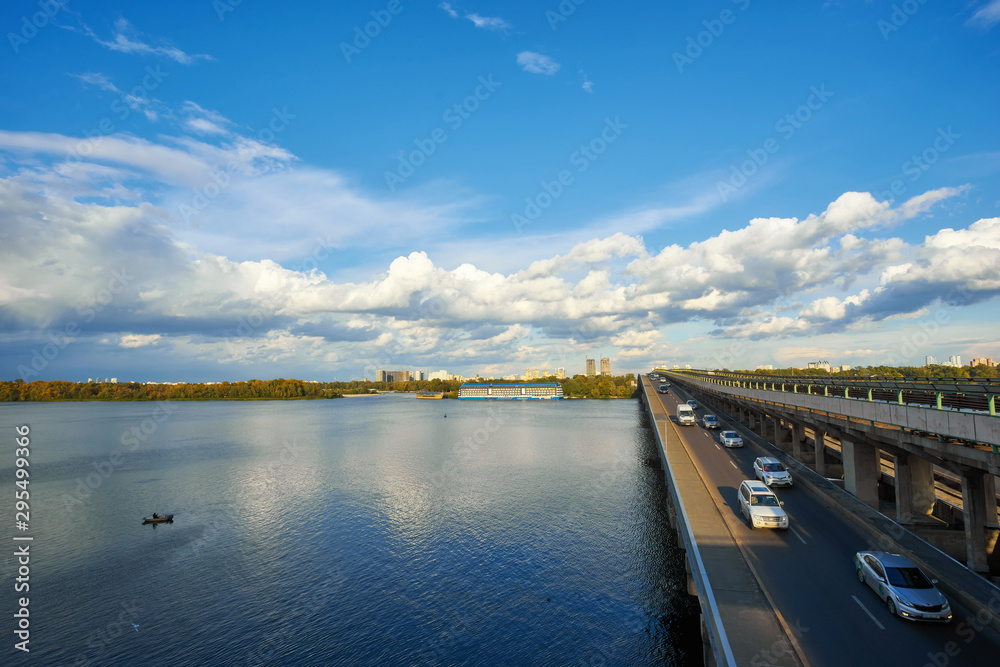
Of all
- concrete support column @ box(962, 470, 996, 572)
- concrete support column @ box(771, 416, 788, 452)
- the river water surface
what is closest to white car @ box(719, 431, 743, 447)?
concrete support column @ box(771, 416, 788, 452)

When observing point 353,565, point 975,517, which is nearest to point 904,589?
point 975,517

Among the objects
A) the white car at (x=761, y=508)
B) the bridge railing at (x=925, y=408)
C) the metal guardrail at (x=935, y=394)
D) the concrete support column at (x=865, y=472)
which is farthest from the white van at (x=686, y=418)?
the white car at (x=761, y=508)

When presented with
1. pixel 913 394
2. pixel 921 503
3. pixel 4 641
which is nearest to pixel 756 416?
pixel 921 503

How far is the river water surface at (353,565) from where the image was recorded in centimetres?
2488

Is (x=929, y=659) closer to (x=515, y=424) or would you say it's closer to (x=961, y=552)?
(x=961, y=552)

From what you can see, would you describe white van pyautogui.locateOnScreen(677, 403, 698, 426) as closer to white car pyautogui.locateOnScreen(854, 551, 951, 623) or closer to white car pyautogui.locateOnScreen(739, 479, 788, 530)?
white car pyautogui.locateOnScreen(739, 479, 788, 530)

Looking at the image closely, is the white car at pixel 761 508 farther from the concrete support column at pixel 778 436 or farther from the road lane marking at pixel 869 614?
the concrete support column at pixel 778 436

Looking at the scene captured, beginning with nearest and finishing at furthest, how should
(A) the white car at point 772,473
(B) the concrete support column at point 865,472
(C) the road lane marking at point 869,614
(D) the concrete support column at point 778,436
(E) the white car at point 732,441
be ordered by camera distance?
(C) the road lane marking at point 869,614 → (B) the concrete support column at point 865,472 → (A) the white car at point 772,473 → (E) the white car at point 732,441 → (D) the concrete support column at point 778,436

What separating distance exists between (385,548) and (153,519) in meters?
23.2

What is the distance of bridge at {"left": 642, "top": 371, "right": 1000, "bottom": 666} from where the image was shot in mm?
15203

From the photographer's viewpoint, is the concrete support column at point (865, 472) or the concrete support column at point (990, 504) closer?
the concrete support column at point (990, 504)

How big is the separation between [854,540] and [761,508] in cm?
409

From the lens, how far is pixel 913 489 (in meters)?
26.2

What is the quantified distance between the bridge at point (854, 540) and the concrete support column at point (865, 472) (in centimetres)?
6
